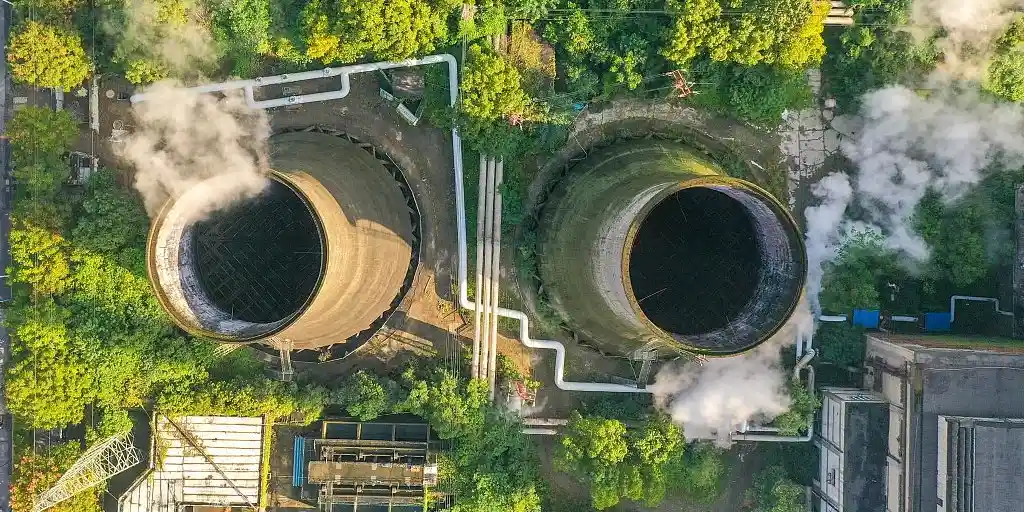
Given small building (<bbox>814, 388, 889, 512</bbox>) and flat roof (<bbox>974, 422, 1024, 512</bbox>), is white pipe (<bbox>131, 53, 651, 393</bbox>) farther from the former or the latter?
flat roof (<bbox>974, 422, 1024, 512</bbox>)

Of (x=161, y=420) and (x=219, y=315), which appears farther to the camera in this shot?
(x=161, y=420)

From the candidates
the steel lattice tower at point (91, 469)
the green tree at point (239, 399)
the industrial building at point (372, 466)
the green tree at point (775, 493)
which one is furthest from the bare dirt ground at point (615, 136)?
the steel lattice tower at point (91, 469)

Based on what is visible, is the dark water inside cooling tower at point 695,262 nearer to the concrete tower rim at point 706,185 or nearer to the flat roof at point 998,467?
the concrete tower rim at point 706,185

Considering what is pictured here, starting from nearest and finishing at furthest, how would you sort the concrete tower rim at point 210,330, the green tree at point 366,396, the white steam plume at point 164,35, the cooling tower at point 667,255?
1. the concrete tower rim at point 210,330
2. the cooling tower at point 667,255
3. the white steam plume at point 164,35
4. the green tree at point 366,396

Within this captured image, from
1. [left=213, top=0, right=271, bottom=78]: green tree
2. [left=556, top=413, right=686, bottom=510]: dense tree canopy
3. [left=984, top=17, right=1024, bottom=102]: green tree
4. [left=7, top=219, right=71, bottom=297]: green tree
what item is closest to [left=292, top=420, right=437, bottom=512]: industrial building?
[left=556, top=413, right=686, bottom=510]: dense tree canopy

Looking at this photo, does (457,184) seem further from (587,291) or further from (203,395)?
(203,395)

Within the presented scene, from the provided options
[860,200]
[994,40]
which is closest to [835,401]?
[860,200]

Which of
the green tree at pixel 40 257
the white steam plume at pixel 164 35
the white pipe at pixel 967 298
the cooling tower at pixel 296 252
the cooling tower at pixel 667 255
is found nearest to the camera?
the cooling tower at pixel 667 255
